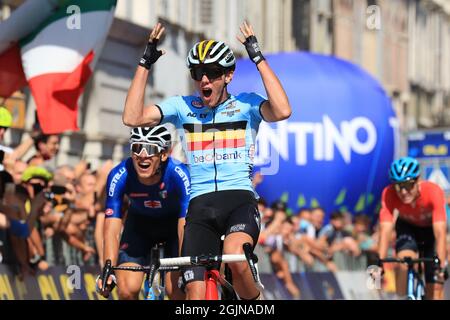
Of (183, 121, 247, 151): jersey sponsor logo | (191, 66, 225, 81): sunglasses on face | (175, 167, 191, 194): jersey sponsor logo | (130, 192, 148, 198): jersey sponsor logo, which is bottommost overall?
(130, 192, 148, 198): jersey sponsor logo

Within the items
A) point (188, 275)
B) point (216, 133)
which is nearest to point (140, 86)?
point (216, 133)

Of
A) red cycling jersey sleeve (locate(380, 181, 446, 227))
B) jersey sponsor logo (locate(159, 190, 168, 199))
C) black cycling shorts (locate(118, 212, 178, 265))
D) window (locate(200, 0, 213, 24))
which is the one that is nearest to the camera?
jersey sponsor logo (locate(159, 190, 168, 199))

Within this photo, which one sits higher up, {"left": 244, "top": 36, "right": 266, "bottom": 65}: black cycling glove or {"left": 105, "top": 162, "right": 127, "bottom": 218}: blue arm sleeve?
{"left": 244, "top": 36, "right": 266, "bottom": 65}: black cycling glove

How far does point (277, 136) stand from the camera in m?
28.4

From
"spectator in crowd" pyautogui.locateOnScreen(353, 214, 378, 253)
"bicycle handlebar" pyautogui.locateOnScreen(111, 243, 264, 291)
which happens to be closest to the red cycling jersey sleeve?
"bicycle handlebar" pyautogui.locateOnScreen(111, 243, 264, 291)

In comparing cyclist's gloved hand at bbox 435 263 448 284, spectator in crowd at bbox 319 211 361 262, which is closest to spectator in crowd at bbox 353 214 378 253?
spectator in crowd at bbox 319 211 361 262

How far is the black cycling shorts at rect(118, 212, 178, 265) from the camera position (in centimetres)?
1161

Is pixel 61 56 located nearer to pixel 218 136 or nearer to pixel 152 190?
pixel 152 190

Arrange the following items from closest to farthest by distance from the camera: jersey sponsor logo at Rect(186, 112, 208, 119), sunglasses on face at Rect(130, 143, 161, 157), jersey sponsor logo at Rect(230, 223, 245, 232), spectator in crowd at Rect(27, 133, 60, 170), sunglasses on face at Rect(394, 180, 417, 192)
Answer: jersey sponsor logo at Rect(230, 223, 245, 232)
jersey sponsor logo at Rect(186, 112, 208, 119)
sunglasses on face at Rect(130, 143, 161, 157)
sunglasses on face at Rect(394, 180, 417, 192)
spectator in crowd at Rect(27, 133, 60, 170)

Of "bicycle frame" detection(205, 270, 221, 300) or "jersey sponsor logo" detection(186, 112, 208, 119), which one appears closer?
"bicycle frame" detection(205, 270, 221, 300)

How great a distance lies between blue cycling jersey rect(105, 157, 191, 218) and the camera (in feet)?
36.4

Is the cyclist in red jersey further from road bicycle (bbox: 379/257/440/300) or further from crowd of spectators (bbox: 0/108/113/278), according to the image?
crowd of spectators (bbox: 0/108/113/278)

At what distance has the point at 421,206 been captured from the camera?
13828mm

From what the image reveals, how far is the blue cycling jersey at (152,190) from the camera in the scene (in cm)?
1111
